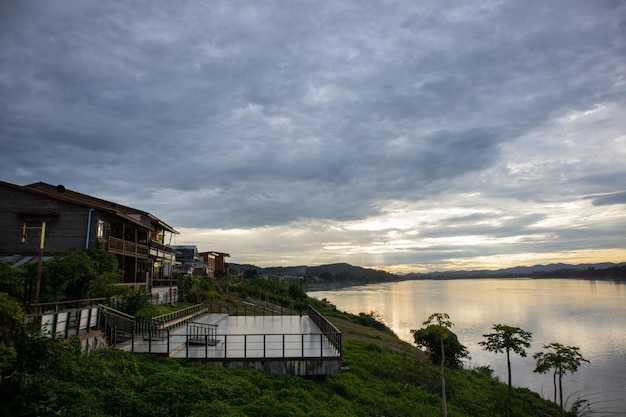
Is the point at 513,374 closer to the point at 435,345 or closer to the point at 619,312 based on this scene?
the point at 435,345

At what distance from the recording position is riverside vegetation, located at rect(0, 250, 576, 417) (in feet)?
26.8

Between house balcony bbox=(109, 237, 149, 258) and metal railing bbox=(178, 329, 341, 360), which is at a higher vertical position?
house balcony bbox=(109, 237, 149, 258)

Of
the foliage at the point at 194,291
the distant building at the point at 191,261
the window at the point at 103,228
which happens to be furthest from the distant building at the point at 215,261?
the window at the point at 103,228

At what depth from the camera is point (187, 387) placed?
1031 centimetres

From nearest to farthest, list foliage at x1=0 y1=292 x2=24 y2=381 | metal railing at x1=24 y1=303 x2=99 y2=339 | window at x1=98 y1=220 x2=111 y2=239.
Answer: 1. foliage at x1=0 y1=292 x2=24 y2=381
2. metal railing at x1=24 y1=303 x2=99 y2=339
3. window at x1=98 y1=220 x2=111 y2=239

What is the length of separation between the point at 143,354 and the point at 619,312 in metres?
59.2

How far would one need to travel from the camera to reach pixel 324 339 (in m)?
17.8

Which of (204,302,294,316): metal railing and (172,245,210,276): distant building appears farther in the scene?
(172,245,210,276): distant building

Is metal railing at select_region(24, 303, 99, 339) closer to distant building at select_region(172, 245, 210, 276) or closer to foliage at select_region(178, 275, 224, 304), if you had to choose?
foliage at select_region(178, 275, 224, 304)

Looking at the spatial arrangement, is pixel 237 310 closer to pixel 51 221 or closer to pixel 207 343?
pixel 51 221

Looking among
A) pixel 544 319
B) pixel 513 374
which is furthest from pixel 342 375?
pixel 544 319

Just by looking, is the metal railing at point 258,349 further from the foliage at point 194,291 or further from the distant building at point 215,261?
the distant building at point 215,261

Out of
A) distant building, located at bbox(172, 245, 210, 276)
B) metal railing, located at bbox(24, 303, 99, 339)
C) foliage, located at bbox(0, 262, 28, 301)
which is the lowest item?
metal railing, located at bbox(24, 303, 99, 339)

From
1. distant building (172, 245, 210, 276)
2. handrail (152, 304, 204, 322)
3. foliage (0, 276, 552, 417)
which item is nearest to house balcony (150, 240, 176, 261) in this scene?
handrail (152, 304, 204, 322)
